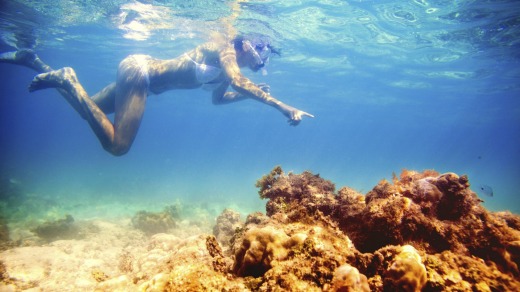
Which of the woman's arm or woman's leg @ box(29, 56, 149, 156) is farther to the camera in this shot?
woman's leg @ box(29, 56, 149, 156)

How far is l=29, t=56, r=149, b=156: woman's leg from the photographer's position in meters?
6.96

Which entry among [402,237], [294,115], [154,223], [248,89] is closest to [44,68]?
[154,223]

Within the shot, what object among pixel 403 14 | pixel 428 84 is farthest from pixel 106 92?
pixel 428 84

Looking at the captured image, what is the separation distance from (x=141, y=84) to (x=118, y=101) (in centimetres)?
84

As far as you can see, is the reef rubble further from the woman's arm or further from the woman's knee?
the woman's knee

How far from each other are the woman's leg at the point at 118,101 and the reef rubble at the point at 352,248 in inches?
134

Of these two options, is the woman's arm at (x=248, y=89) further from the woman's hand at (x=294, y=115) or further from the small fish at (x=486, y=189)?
the small fish at (x=486, y=189)

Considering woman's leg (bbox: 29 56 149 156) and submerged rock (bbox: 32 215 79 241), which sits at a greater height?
woman's leg (bbox: 29 56 149 156)

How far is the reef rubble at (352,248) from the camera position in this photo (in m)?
2.11

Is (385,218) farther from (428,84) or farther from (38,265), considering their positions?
(428,84)


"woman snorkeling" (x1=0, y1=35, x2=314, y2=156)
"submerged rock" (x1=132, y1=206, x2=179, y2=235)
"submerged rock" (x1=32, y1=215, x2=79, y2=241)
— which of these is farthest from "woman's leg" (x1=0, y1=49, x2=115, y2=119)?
"submerged rock" (x1=32, y1=215, x2=79, y2=241)

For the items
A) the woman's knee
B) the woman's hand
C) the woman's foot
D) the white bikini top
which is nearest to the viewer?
the woman's hand

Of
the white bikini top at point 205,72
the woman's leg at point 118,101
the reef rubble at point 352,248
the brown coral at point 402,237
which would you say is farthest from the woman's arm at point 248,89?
the woman's leg at point 118,101

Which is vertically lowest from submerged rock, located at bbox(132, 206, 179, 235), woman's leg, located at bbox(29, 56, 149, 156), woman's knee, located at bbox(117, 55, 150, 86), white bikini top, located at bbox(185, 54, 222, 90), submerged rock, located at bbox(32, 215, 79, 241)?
submerged rock, located at bbox(32, 215, 79, 241)
